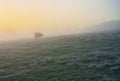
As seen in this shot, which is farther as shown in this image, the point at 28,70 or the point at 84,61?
the point at 84,61

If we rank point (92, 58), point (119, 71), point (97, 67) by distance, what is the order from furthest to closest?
point (92, 58) → point (97, 67) → point (119, 71)

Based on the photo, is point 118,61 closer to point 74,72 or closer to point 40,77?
point 74,72

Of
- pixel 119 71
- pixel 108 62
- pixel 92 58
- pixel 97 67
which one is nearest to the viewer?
pixel 119 71

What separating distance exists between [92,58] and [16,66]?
15309 millimetres

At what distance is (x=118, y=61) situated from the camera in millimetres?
40906

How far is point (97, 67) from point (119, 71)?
3.98m

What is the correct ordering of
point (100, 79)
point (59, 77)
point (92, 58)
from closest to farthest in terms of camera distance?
point (100, 79), point (59, 77), point (92, 58)

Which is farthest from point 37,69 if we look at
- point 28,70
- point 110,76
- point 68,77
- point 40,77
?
point 110,76

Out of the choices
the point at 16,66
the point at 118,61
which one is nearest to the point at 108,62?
the point at 118,61

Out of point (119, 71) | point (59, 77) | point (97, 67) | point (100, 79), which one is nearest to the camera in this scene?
point (100, 79)

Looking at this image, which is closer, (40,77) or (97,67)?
(40,77)

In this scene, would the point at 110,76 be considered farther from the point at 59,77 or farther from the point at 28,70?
the point at 28,70

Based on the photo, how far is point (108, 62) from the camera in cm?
4081

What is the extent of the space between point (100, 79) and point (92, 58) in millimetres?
14315
